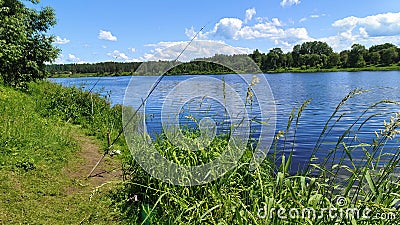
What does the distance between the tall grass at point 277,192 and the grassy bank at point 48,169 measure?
0.57 m

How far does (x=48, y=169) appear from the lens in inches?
245

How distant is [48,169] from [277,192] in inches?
182

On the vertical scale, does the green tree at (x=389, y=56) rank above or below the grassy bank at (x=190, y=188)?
above

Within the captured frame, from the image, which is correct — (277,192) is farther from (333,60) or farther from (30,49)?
(333,60)

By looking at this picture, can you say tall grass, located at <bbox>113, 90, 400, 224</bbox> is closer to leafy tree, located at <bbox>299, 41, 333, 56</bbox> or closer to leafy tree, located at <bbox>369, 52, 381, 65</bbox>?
leafy tree, located at <bbox>299, 41, 333, 56</bbox>

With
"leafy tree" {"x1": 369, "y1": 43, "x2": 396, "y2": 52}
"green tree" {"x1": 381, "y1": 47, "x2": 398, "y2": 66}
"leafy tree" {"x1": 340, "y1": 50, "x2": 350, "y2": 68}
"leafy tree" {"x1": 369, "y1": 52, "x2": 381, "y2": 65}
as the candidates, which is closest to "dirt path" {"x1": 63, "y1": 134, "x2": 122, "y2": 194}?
"leafy tree" {"x1": 340, "y1": 50, "x2": 350, "y2": 68}

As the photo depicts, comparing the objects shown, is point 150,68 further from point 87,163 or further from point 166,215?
point 87,163

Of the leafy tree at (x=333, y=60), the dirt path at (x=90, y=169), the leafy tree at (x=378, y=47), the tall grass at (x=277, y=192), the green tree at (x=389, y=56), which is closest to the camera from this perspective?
the tall grass at (x=277, y=192)

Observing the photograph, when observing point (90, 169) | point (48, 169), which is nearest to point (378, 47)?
point (90, 169)

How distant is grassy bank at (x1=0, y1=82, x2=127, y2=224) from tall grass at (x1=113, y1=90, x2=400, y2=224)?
1.87 ft

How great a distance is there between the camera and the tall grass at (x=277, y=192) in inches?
99.4

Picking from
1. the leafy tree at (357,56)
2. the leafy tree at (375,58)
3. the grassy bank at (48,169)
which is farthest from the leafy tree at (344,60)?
the grassy bank at (48,169)

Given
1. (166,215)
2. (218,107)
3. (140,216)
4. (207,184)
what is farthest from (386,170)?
(218,107)

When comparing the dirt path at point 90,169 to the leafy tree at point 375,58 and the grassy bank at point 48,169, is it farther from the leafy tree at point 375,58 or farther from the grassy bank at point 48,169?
the leafy tree at point 375,58
